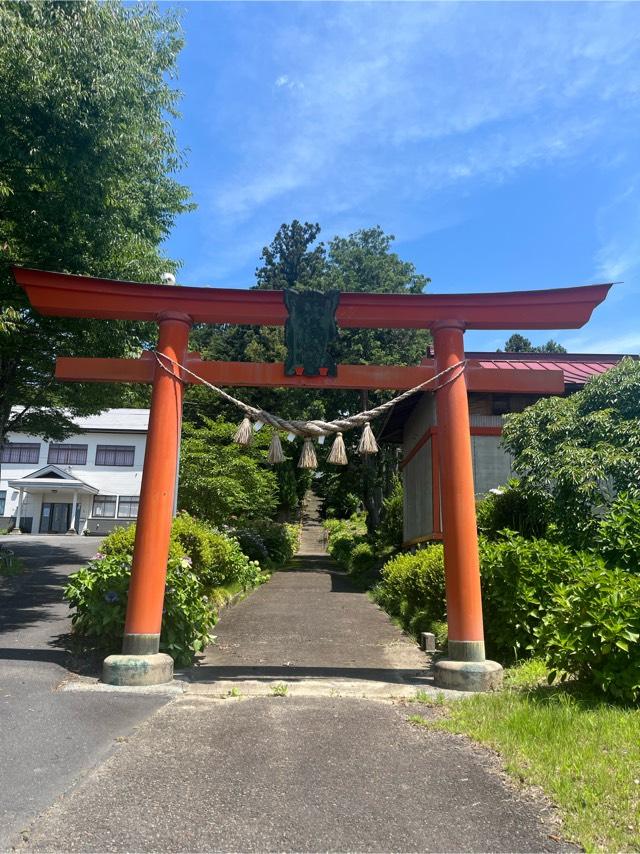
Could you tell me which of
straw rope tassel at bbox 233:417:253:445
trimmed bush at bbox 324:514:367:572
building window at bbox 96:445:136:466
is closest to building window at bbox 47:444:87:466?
building window at bbox 96:445:136:466

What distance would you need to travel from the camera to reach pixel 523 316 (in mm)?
7133

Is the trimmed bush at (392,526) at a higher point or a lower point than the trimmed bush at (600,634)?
higher

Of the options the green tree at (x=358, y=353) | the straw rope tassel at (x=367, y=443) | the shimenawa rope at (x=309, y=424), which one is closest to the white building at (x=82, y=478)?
the green tree at (x=358, y=353)

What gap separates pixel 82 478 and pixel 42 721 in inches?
1301

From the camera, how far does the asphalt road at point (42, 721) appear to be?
3562mm

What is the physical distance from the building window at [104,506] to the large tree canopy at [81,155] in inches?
989

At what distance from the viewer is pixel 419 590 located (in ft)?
33.2

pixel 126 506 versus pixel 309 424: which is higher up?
pixel 126 506

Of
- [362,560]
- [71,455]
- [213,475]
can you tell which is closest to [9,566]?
[213,475]

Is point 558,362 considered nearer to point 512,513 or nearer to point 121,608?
point 512,513

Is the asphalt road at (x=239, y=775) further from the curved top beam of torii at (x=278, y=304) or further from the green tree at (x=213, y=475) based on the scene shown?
the green tree at (x=213, y=475)

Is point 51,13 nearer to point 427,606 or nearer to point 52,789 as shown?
point 52,789

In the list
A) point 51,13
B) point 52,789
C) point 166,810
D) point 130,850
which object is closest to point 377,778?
point 166,810

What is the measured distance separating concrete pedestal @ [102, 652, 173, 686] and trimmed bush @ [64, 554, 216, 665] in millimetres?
667
